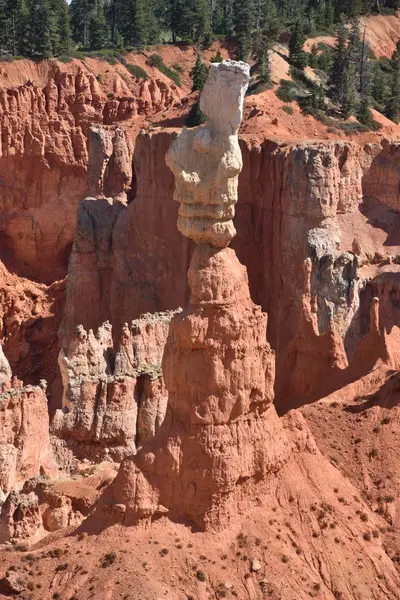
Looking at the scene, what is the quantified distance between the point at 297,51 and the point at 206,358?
169ft

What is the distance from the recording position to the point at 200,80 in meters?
76.7

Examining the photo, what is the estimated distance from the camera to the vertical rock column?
2964 cm

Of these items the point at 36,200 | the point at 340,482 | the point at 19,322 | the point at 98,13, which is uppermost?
the point at 98,13

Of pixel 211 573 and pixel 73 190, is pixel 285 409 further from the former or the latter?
pixel 73 190

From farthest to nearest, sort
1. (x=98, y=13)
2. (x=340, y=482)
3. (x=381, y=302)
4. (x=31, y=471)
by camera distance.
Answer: (x=98, y=13), (x=381, y=302), (x=31, y=471), (x=340, y=482)

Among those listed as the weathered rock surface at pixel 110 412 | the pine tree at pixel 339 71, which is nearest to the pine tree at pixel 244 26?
the pine tree at pixel 339 71

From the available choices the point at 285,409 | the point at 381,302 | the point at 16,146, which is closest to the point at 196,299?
the point at 285,409

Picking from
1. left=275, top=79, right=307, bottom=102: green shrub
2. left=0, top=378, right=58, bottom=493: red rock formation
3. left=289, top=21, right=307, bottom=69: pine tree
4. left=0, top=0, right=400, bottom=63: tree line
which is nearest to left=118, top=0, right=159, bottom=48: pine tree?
left=0, top=0, right=400, bottom=63: tree line

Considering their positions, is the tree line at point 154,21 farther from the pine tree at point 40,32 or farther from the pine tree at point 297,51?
the pine tree at point 297,51

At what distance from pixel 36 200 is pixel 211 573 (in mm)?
50498

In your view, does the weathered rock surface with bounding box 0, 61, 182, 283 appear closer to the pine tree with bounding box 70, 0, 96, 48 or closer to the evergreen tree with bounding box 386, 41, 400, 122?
the evergreen tree with bounding box 386, 41, 400, 122

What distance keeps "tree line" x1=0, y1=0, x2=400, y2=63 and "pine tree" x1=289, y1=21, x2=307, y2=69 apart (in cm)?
168

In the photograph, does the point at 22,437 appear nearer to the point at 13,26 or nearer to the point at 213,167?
the point at 213,167

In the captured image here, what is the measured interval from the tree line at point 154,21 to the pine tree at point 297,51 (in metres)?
1.68
